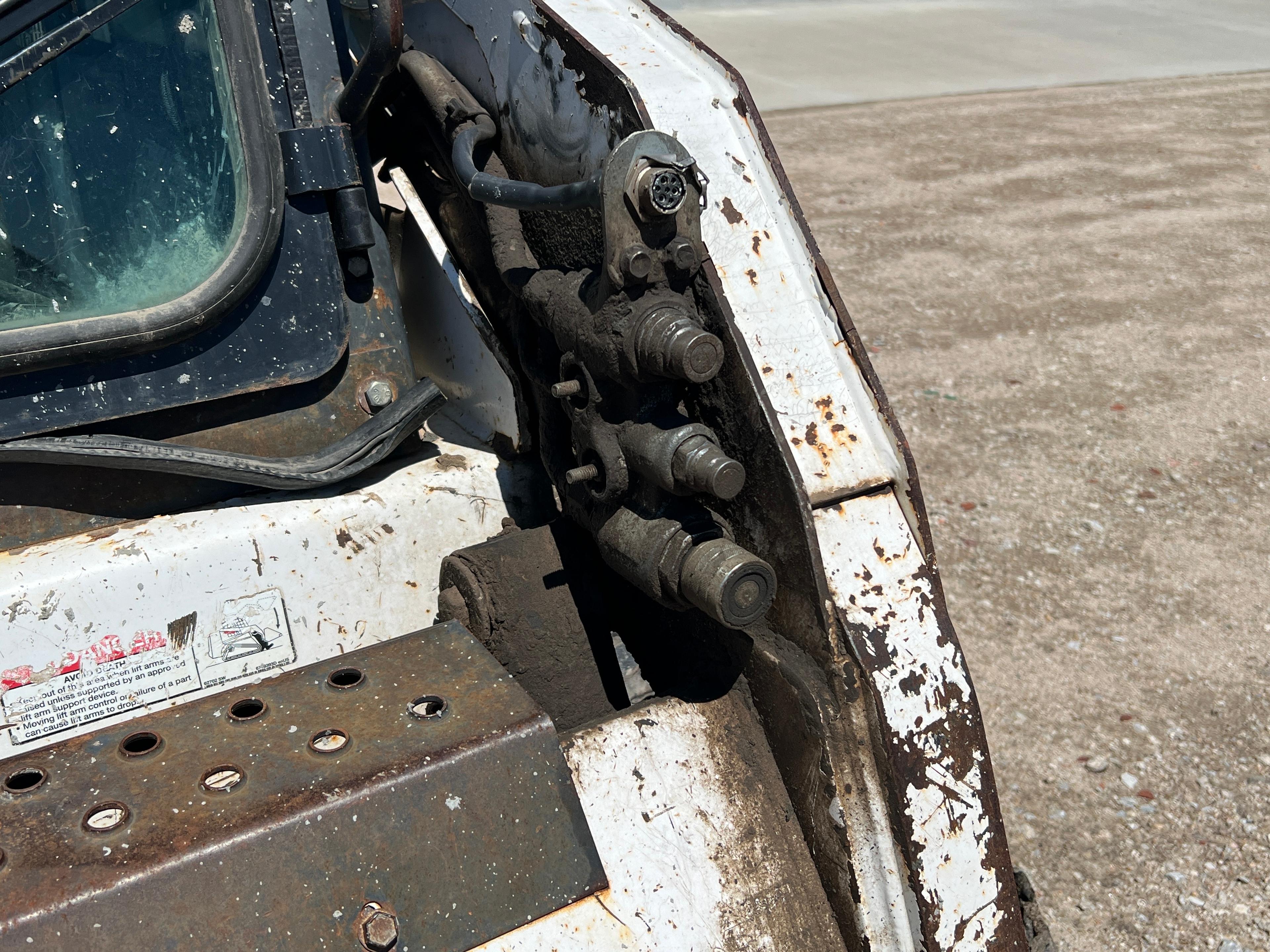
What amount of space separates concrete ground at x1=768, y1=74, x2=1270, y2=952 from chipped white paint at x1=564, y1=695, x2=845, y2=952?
1204 mm

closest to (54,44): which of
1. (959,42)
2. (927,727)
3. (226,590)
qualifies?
(226,590)

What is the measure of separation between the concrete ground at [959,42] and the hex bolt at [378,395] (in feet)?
29.8

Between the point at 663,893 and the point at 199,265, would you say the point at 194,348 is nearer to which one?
the point at 199,265

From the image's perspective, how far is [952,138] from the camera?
30.2ft

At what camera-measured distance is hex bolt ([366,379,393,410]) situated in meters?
1.61

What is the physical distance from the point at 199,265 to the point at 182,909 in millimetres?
818

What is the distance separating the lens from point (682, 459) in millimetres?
1270

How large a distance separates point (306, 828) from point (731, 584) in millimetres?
486

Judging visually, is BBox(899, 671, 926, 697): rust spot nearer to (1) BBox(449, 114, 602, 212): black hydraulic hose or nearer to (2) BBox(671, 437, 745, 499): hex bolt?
(2) BBox(671, 437, 745, 499): hex bolt

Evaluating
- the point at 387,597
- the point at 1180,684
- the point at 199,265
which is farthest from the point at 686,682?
the point at 1180,684

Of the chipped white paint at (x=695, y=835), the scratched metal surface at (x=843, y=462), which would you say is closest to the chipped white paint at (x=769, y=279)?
the scratched metal surface at (x=843, y=462)

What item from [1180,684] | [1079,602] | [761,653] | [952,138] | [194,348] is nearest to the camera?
[761,653]

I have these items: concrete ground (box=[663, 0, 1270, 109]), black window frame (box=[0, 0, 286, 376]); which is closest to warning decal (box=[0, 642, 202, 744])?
black window frame (box=[0, 0, 286, 376])

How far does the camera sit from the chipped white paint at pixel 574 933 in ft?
3.63
